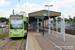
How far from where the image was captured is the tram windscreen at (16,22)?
14430mm

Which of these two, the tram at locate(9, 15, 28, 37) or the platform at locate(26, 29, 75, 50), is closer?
the platform at locate(26, 29, 75, 50)

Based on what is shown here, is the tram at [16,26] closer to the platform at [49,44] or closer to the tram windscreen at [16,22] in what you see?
the tram windscreen at [16,22]

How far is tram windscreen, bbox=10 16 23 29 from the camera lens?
47.3 feet

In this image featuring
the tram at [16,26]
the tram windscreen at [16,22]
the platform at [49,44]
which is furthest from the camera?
the tram windscreen at [16,22]

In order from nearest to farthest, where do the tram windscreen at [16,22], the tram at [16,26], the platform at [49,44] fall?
the platform at [49,44] → the tram at [16,26] → the tram windscreen at [16,22]

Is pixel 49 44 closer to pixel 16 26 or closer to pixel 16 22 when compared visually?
pixel 16 26

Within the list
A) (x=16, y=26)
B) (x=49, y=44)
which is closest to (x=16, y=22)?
(x=16, y=26)

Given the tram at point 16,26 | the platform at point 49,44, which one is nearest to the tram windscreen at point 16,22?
the tram at point 16,26

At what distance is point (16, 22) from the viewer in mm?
14547

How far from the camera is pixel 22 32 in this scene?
14406 millimetres

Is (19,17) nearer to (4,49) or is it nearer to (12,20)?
(12,20)

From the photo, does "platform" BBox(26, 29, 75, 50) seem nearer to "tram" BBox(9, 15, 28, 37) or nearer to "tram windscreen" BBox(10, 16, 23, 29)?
"tram" BBox(9, 15, 28, 37)

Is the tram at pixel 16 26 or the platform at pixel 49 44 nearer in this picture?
the platform at pixel 49 44

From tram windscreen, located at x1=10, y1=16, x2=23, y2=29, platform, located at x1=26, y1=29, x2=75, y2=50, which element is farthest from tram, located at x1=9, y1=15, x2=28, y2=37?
platform, located at x1=26, y1=29, x2=75, y2=50
